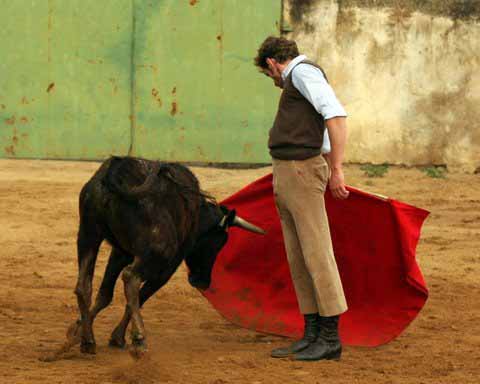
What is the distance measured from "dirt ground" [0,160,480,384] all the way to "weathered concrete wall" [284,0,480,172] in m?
1.84

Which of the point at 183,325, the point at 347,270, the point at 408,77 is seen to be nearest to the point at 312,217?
the point at 347,270

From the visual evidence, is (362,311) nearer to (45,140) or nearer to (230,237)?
(230,237)

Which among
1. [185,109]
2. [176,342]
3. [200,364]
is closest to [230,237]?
[176,342]

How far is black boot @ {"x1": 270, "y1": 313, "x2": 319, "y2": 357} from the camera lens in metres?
6.49

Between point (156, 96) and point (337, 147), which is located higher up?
point (337, 147)

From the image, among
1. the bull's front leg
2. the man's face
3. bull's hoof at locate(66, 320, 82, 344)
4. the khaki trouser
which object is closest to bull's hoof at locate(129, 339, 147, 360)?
the bull's front leg

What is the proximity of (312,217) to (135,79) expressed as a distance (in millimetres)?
7723

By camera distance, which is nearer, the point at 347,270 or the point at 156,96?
the point at 347,270

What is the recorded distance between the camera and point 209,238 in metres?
6.95

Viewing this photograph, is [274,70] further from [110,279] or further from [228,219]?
[110,279]

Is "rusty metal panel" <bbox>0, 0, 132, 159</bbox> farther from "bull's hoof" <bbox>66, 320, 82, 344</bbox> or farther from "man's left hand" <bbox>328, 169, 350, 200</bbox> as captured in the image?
"man's left hand" <bbox>328, 169, 350, 200</bbox>

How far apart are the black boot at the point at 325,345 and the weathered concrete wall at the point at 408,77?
25.2ft

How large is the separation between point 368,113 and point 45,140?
3.88 m

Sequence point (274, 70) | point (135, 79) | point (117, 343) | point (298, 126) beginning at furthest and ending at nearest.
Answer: point (135, 79) → point (117, 343) → point (274, 70) → point (298, 126)
